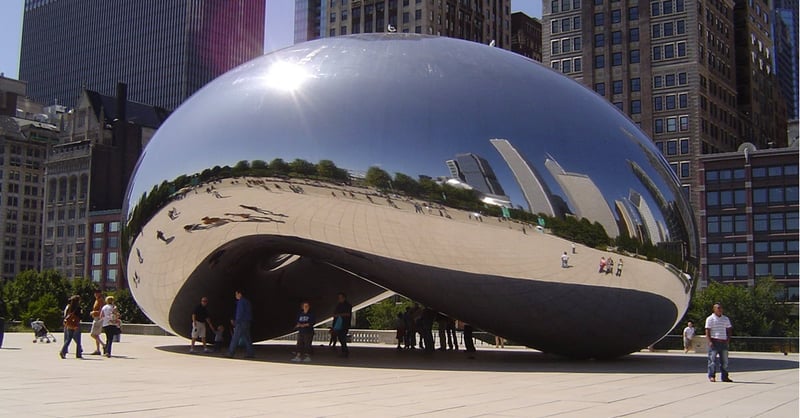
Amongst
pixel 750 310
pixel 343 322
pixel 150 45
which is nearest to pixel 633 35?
pixel 750 310

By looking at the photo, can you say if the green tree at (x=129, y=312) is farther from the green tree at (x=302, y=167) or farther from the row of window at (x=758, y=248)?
the green tree at (x=302, y=167)

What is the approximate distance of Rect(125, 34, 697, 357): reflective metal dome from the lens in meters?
14.4

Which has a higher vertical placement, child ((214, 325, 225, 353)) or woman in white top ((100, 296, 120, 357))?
woman in white top ((100, 296, 120, 357))

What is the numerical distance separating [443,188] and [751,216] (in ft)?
272

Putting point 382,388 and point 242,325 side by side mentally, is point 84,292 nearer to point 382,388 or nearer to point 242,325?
point 242,325

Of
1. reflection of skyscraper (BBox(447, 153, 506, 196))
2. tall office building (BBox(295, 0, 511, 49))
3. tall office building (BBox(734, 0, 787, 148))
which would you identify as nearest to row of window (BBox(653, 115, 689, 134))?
tall office building (BBox(734, 0, 787, 148))

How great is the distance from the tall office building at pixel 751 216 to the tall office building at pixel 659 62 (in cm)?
847

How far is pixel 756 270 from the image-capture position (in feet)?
289

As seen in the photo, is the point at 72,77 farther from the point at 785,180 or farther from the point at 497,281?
the point at 497,281

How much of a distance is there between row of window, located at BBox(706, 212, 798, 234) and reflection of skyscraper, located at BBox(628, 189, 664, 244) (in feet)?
258

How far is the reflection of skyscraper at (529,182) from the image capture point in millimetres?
14328

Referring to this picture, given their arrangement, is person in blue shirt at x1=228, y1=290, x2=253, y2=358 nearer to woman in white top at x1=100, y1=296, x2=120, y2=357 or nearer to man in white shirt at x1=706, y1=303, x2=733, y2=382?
woman in white top at x1=100, y1=296, x2=120, y2=357

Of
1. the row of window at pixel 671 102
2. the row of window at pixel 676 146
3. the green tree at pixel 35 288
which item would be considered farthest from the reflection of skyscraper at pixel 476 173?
the row of window at pixel 671 102

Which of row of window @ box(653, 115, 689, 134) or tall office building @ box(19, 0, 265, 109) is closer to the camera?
row of window @ box(653, 115, 689, 134)
